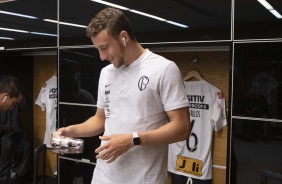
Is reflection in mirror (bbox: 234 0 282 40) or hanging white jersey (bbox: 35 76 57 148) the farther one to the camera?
hanging white jersey (bbox: 35 76 57 148)

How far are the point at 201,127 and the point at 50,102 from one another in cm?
185

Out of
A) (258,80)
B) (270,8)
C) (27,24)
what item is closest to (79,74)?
(27,24)

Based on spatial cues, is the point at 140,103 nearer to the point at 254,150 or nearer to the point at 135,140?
the point at 135,140

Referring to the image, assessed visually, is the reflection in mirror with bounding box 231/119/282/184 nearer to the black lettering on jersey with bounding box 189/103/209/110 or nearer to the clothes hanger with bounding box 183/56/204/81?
the black lettering on jersey with bounding box 189/103/209/110

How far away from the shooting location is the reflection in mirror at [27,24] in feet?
9.63

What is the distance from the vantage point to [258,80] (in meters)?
1.99

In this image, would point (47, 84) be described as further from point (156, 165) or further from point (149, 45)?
point (156, 165)

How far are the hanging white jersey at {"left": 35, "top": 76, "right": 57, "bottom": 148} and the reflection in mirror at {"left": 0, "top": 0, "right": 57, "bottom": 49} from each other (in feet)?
1.86

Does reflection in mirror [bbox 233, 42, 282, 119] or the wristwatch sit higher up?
reflection in mirror [bbox 233, 42, 282, 119]

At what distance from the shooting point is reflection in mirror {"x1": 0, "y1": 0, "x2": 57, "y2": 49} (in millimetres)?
2936

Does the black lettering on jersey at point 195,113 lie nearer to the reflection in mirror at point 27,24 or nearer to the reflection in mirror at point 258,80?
the reflection in mirror at point 258,80

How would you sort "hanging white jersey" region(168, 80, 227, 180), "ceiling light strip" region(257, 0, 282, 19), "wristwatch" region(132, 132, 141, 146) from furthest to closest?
"hanging white jersey" region(168, 80, 227, 180) < "ceiling light strip" region(257, 0, 282, 19) < "wristwatch" region(132, 132, 141, 146)

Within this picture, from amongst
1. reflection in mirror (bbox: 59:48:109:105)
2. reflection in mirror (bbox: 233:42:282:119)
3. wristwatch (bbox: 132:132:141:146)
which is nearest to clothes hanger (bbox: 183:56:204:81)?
reflection in mirror (bbox: 233:42:282:119)

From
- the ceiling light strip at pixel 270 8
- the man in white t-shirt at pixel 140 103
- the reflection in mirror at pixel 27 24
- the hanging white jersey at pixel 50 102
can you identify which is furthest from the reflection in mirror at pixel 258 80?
the hanging white jersey at pixel 50 102
